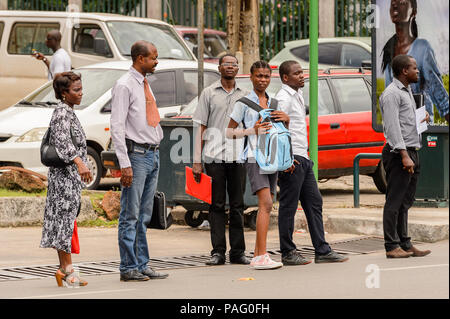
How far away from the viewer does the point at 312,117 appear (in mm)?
11734

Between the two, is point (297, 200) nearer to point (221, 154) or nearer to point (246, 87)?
point (221, 154)

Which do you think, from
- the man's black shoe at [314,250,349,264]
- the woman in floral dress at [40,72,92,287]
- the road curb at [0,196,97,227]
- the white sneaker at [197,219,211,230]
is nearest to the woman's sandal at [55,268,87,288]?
the woman in floral dress at [40,72,92,287]

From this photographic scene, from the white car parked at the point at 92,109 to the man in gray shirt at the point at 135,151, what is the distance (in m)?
4.74

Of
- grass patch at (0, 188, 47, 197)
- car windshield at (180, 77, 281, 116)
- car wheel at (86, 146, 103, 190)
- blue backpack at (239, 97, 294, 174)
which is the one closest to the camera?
blue backpack at (239, 97, 294, 174)

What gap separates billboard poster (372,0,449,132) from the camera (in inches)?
473

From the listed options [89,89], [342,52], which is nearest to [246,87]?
[89,89]

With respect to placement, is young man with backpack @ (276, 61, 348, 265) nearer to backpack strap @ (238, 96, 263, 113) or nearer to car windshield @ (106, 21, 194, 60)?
backpack strap @ (238, 96, 263, 113)

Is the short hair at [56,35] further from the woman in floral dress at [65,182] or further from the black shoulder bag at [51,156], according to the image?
the black shoulder bag at [51,156]

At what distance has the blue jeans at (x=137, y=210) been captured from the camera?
326 inches

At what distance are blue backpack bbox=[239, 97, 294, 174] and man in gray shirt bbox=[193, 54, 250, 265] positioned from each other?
31 cm

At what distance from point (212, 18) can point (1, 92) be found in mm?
6589

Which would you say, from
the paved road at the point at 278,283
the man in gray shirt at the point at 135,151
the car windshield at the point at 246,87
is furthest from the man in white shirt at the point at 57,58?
the man in gray shirt at the point at 135,151

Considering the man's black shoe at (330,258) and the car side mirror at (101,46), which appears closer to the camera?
the man's black shoe at (330,258)

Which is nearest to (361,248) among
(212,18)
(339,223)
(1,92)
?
(339,223)
